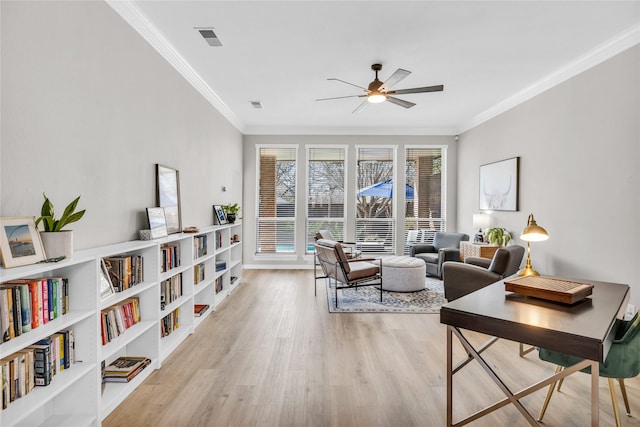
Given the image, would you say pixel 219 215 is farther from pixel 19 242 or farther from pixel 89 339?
pixel 19 242

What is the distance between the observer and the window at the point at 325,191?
23.1 ft

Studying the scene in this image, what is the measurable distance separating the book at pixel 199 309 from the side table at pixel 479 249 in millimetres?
4089

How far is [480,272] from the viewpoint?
12.5 feet

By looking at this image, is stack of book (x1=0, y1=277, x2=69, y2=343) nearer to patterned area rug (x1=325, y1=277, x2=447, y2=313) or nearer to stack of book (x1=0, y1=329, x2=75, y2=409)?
stack of book (x1=0, y1=329, x2=75, y2=409)

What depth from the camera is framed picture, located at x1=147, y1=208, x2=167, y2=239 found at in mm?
2926

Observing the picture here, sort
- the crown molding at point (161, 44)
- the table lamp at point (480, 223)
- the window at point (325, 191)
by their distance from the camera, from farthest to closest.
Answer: the window at point (325, 191)
the table lamp at point (480, 223)
the crown molding at point (161, 44)

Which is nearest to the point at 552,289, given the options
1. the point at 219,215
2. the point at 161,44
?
the point at 161,44

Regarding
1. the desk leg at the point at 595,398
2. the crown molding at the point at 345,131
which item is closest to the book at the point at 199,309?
the desk leg at the point at 595,398

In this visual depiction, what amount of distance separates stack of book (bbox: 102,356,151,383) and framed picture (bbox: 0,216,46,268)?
115 centimetres

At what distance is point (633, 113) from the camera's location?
306cm

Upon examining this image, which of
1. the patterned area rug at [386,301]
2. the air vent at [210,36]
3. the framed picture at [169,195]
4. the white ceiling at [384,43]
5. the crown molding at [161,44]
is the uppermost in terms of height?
the white ceiling at [384,43]

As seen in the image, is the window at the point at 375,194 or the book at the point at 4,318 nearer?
the book at the point at 4,318

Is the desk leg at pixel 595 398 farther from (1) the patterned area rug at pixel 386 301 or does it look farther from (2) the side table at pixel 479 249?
(2) the side table at pixel 479 249

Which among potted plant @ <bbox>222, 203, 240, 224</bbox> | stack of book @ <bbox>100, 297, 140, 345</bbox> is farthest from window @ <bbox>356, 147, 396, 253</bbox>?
stack of book @ <bbox>100, 297, 140, 345</bbox>
